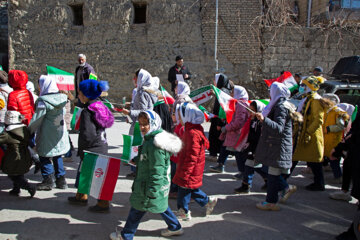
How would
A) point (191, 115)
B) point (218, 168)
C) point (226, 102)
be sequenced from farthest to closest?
point (218, 168) → point (226, 102) → point (191, 115)

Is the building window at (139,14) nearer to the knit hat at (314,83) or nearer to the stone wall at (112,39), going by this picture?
the stone wall at (112,39)

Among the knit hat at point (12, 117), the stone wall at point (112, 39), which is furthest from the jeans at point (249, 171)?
the stone wall at point (112, 39)

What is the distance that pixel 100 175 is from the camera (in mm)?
3754

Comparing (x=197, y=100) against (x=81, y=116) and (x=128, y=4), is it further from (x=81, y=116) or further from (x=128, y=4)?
(x=128, y=4)

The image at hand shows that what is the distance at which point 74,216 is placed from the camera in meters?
3.83

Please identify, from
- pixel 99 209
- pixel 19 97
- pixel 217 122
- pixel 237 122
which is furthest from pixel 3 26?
pixel 99 209

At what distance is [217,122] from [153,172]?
11.0ft

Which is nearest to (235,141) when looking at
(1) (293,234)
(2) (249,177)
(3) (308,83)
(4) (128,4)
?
(2) (249,177)

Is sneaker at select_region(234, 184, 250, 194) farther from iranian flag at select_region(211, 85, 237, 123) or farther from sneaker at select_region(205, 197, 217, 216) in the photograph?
iranian flag at select_region(211, 85, 237, 123)

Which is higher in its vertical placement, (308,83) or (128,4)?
(128,4)

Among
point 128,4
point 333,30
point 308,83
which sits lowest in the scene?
point 308,83

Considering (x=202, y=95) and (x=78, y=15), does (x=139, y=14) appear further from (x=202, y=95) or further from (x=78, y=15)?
(x=202, y=95)

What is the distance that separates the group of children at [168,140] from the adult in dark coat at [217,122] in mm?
884

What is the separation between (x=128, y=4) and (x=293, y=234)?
10.7m
